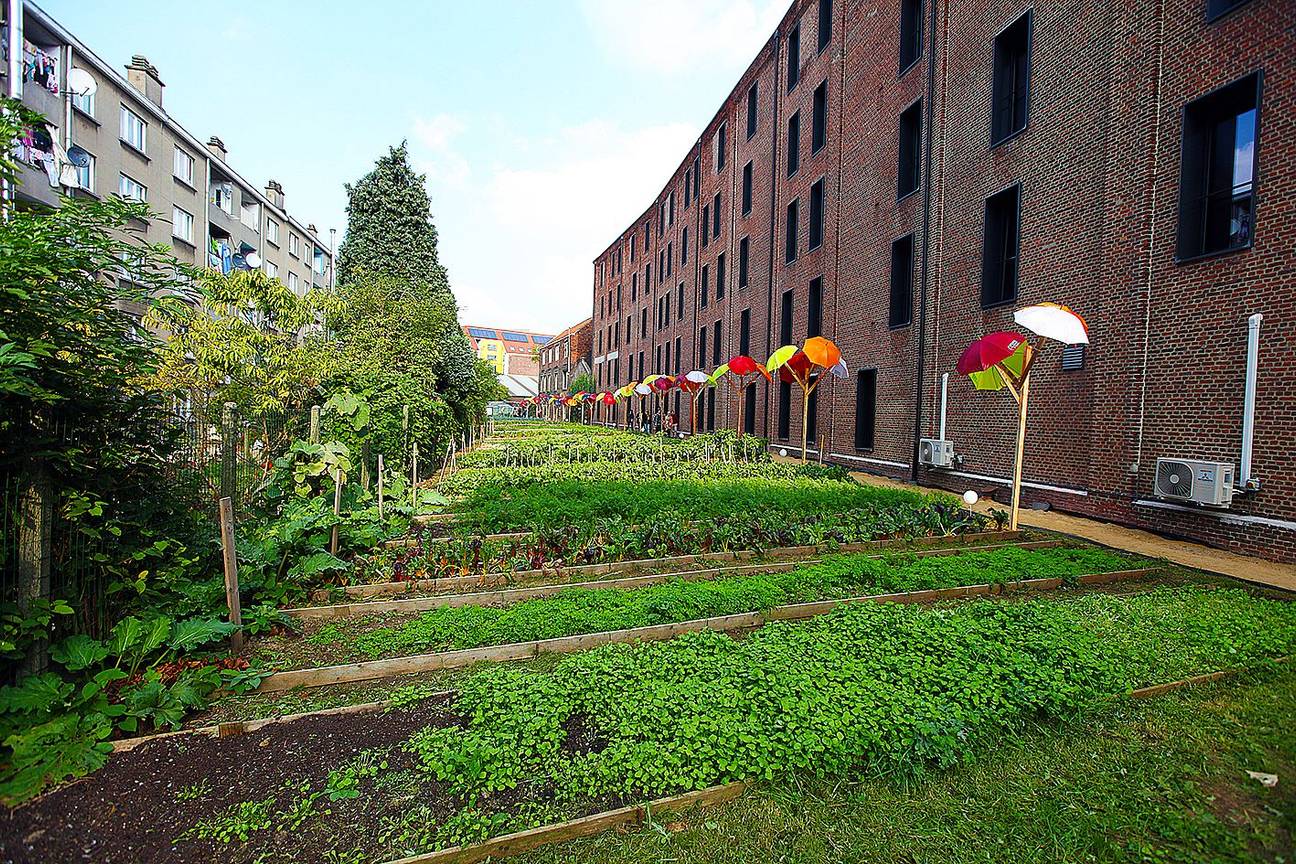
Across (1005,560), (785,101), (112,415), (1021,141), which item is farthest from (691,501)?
(785,101)

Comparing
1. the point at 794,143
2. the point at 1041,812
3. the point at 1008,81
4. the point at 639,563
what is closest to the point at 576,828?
the point at 1041,812

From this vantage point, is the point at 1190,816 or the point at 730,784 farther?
the point at 730,784

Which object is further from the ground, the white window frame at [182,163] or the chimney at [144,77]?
the chimney at [144,77]

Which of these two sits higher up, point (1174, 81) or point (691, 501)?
→ point (1174, 81)

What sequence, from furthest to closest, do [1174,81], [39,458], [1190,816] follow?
[1174,81], [39,458], [1190,816]

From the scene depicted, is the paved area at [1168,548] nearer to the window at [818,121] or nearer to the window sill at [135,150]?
the window at [818,121]

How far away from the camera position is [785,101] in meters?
24.0

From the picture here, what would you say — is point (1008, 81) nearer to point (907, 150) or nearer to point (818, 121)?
point (907, 150)

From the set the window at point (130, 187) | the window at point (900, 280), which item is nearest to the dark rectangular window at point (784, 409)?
the window at point (900, 280)

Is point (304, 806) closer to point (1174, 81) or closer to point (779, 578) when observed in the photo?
point (779, 578)

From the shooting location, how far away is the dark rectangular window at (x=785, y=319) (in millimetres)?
23266

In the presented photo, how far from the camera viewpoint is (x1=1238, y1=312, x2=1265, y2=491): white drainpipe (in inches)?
300

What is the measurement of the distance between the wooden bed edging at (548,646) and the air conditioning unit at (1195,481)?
4750mm

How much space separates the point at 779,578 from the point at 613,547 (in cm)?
207
